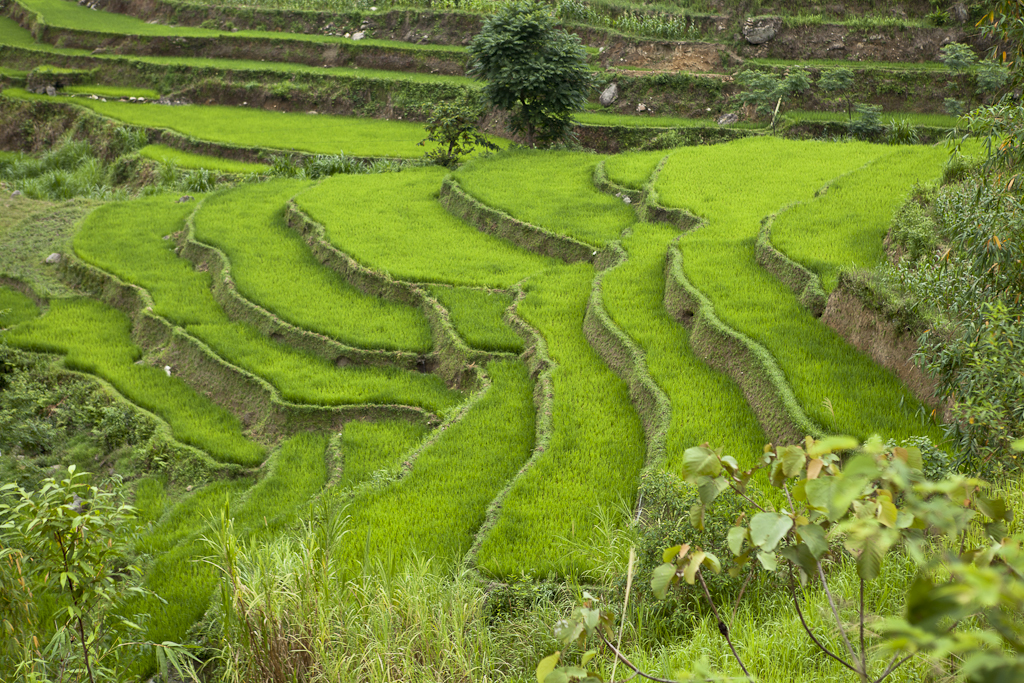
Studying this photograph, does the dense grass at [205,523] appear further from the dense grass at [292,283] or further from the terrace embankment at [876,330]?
the terrace embankment at [876,330]

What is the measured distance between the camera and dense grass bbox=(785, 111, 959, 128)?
1669 centimetres

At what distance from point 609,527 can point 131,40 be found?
2880 cm

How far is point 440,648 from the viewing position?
3553 mm

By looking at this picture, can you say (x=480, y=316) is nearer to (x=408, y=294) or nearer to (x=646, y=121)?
(x=408, y=294)

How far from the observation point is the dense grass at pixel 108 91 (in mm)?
23017

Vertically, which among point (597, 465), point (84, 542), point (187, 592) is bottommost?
point (187, 592)

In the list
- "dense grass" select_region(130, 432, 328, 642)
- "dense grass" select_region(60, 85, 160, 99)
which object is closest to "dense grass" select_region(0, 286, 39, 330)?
"dense grass" select_region(130, 432, 328, 642)

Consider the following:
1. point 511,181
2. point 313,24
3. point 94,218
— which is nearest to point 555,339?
point 511,181

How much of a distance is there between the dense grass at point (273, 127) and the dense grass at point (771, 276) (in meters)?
7.95

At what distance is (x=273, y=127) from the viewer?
20203 mm

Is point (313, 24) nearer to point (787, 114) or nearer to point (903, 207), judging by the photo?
point (787, 114)

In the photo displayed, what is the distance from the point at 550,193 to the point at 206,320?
18.7 feet

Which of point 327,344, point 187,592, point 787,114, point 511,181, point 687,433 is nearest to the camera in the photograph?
point 187,592

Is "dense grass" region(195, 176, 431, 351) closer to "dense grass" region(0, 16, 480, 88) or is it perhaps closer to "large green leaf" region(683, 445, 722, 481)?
"large green leaf" region(683, 445, 722, 481)
